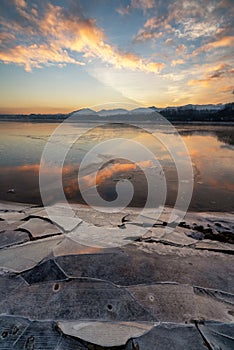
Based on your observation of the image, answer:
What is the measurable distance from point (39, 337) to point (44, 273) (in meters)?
1.00

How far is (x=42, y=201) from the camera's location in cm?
674

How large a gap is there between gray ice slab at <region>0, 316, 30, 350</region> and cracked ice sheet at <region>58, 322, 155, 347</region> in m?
0.44

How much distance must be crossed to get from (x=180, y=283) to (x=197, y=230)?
209 centimetres

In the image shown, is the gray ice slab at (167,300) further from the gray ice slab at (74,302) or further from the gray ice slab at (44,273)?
the gray ice slab at (44,273)

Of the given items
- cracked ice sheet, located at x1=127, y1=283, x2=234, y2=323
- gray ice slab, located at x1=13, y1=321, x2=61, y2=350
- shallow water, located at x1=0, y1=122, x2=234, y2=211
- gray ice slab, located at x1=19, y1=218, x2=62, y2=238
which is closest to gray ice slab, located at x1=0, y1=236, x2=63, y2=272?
gray ice slab, located at x1=19, y1=218, x2=62, y2=238

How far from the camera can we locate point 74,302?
2643mm

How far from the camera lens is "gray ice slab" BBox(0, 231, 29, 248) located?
4000 millimetres

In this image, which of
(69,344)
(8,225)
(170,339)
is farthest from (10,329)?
(8,225)

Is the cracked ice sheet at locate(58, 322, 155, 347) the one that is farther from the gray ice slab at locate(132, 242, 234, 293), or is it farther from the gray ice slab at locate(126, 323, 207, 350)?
the gray ice slab at locate(132, 242, 234, 293)

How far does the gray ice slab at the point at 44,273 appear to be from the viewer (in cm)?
303

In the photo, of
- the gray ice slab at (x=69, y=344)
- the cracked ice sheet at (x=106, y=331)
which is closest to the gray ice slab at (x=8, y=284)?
the cracked ice sheet at (x=106, y=331)

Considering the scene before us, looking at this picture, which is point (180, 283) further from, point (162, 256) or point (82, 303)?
point (82, 303)

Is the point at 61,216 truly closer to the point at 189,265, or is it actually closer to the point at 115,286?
the point at 115,286

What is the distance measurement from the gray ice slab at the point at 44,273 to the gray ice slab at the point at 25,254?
0.43ft
